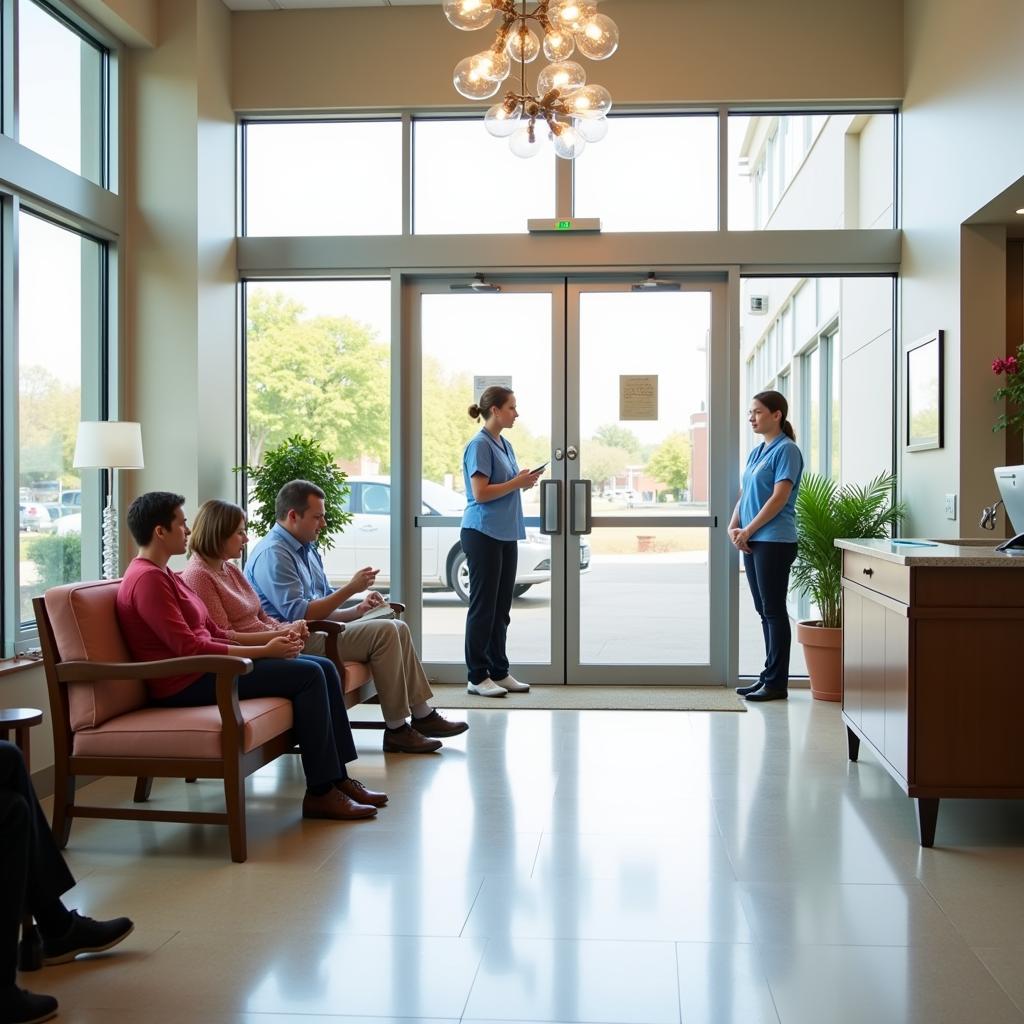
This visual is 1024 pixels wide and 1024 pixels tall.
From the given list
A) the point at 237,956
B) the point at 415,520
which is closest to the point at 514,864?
the point at 237,956

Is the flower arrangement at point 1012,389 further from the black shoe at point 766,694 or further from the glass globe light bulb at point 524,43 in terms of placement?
the glass globe light bulb at point 524,43

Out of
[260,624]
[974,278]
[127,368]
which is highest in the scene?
[974,278]

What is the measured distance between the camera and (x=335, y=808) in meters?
3.86

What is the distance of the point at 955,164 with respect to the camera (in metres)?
5.30

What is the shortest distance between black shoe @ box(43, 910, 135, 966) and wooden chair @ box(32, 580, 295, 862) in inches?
29.9

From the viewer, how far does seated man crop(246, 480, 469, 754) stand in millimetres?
4504

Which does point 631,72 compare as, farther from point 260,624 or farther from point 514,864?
point 514,864

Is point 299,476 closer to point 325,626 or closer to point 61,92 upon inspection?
point 325,626

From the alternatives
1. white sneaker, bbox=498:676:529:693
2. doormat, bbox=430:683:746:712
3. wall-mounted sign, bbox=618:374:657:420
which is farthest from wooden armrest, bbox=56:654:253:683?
wall-mounted sign, bbox=618:374:657:420

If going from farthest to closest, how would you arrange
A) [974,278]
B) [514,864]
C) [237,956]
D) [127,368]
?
[127,368] < [974,278] < [514,864] < [237,956]

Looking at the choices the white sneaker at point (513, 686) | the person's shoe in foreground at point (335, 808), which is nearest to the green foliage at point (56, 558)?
the person's shoe in foreground at point (335, 808)

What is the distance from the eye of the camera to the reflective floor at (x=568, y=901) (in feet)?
8.12

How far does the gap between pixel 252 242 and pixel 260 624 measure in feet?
10.3

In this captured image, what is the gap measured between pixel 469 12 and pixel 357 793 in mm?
2762
